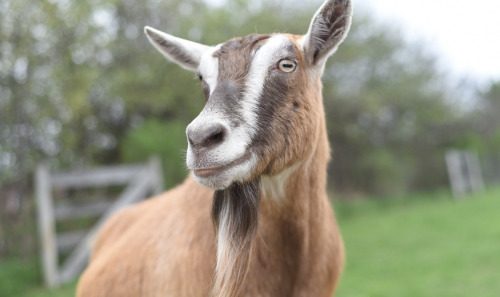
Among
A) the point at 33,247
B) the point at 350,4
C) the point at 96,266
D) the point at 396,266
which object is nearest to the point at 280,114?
the point at 350,4

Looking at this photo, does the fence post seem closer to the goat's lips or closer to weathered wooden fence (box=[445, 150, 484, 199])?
the goat's lips

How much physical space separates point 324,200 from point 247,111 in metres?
1.11

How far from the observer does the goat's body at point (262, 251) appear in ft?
11.4

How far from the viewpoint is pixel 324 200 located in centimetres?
391

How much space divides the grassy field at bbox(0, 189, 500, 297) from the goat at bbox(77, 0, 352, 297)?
197 inches

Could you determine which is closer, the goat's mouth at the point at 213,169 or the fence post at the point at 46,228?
the goat's mouth at the point at 213,169

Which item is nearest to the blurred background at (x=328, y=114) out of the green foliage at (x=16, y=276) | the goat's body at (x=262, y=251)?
the green foliage at (x=16, y=276)

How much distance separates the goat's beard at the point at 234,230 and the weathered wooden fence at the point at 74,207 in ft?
23.1

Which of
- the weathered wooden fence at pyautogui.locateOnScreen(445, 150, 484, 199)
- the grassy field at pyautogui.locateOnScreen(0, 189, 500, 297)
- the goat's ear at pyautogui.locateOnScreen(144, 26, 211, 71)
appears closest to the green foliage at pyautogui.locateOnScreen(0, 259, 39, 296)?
the grassy field at pyautogui.locateOnScreen(0, 189, 500, 297)

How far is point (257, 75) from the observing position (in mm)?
3246

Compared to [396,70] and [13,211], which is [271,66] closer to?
[13,211]

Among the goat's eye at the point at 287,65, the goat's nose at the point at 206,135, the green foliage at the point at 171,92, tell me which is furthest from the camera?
the green foliage at the point at 171,92

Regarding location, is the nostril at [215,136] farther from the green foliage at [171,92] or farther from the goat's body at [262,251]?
the green foliage at [171,92]

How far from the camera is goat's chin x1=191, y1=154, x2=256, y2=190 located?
2957 millimetres
